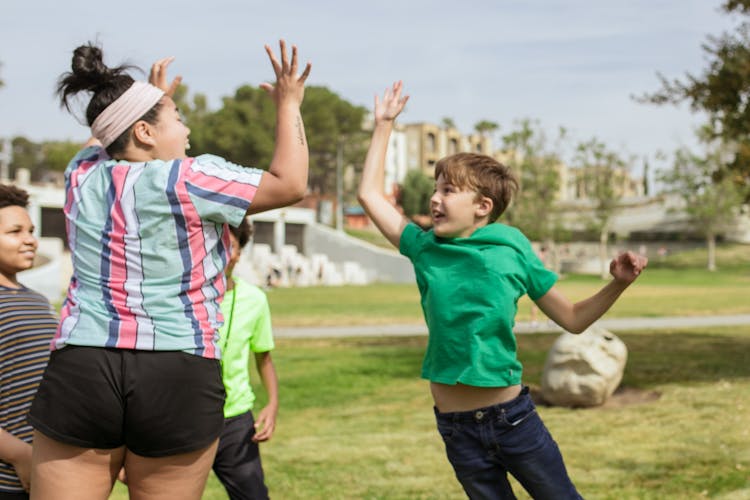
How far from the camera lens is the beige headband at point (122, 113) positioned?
2516 millimetres

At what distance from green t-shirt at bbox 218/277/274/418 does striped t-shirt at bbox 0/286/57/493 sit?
1.07 meters

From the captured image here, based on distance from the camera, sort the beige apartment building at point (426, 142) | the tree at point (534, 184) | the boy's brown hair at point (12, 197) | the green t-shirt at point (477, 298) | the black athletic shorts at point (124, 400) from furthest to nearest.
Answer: the beige apartment building at point (426, 142) → the tree at point (534, 184) → the boy's brown hair at point (12, 197) → the green t-shirt at point (477, 298) → the black athletic shorts at point (124, 400)

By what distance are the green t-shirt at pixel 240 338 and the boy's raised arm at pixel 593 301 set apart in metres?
1.51

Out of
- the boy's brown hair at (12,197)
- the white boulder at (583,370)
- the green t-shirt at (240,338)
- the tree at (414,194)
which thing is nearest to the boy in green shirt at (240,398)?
the green t-shirt at (240,338)

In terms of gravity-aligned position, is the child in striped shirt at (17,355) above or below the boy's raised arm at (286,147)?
below

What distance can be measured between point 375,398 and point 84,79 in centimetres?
812

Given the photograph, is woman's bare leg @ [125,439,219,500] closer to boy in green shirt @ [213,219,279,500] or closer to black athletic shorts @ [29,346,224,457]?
black athletic shorts @ [29,346,224,457]

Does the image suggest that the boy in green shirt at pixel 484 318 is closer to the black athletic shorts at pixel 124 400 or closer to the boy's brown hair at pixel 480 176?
the boy's brown hair at pixel 480 176

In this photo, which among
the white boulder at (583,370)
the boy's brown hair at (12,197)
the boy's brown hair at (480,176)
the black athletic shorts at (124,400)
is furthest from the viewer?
the white boulder at (583,370)

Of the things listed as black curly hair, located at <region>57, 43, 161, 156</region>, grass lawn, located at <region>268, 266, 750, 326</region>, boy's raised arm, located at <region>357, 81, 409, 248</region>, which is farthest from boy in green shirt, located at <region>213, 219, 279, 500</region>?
grass lawn, located at <region>268, 266, 750, 326</region>

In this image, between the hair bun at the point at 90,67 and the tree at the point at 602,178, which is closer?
the hair bun at the point at 90,67

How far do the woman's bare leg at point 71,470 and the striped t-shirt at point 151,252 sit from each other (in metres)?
0.29

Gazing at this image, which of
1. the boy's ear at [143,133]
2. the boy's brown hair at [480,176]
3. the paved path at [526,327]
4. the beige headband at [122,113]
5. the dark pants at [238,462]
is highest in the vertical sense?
the beige headband at [122,113]

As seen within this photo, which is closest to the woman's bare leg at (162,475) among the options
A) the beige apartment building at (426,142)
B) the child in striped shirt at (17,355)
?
the child in striped shirt at (17,355)
